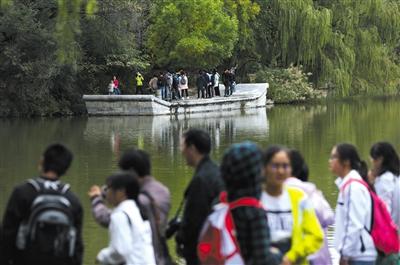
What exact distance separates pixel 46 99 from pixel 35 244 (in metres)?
34.0

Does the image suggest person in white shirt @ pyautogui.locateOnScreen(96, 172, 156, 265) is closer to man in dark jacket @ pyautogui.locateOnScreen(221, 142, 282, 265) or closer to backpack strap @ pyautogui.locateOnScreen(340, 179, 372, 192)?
man in dark jacket @ pyautogui.locateOnScreen(221, 142, 282, 265)

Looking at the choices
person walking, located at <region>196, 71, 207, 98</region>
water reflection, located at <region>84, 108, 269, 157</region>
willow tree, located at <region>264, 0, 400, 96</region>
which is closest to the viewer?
water reflection, located at <region>84, 108, 269, 157</region>

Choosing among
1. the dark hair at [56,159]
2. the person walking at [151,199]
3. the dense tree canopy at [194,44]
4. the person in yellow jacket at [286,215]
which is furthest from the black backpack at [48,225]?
the dense tree canopy at [194,44]

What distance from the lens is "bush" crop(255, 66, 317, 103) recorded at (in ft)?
153

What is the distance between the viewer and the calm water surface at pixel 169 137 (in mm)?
17672

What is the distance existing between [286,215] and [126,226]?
957 millimetres

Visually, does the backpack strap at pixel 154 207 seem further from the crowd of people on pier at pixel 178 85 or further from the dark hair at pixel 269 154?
the crowd of people on pier at pixel 178 85

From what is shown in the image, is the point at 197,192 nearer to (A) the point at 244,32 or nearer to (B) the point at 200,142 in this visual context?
(B) the point at 200,142

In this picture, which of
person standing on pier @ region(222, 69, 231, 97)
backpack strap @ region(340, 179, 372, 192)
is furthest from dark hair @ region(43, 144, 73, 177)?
person standing on pier @ region(222, 69, 231, 97)

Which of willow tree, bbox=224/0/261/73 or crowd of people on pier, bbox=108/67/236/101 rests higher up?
willow tree, bbox=224/0/261/73

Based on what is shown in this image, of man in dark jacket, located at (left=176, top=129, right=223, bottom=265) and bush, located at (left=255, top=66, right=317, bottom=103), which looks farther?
bush, located at (left=255, top=66, right=317, bottom=103)

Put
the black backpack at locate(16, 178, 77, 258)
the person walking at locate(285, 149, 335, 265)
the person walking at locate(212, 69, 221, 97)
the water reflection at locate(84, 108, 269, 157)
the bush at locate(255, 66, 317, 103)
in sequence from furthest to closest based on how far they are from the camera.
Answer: the bush at locate(255, 66, 317, 103) < the person walking at locate(212, 69, 221, 97) < the water reflection at locate(84, 108, 269, 157) < the person walking at locate(285, 149, 335, 265) < the black backpack at locate(16, 178, 77, 258)

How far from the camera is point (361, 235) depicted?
611 cm

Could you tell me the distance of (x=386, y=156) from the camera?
668cm
